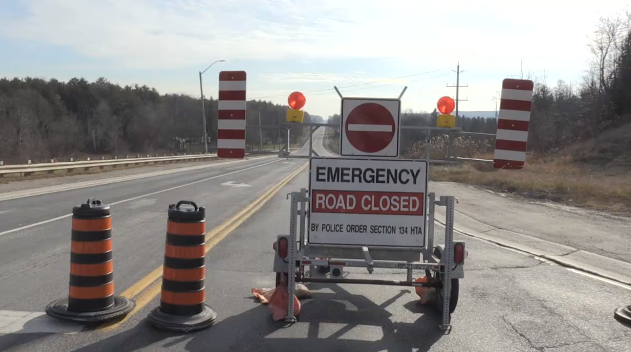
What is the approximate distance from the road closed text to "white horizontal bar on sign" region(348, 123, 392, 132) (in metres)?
0.65

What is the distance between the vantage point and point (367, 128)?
19.3 feet

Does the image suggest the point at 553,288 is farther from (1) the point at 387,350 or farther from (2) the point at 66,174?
(2) the point at 66,174

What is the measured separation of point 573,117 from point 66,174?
Answer: 49954 mm

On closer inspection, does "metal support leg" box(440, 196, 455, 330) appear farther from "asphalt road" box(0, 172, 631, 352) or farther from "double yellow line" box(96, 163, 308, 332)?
"double yellow line" box(96, 163, 308, 332)

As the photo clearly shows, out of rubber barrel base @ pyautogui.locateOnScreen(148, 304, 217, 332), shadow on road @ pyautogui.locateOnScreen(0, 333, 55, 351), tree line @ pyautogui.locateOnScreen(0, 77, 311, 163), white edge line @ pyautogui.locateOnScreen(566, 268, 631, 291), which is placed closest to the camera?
shadow on road @ pyautogui.locateOnScreen(0, 333, 55, 351)

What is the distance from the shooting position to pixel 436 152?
8.66 m

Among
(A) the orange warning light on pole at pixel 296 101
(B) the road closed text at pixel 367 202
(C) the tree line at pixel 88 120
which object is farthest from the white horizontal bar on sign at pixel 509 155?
(C) the tree line at pixel 88 120

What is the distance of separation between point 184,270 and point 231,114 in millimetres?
1915

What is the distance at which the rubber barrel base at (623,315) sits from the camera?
→ 5773 mm

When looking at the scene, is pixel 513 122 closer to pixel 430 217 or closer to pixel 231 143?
pixel 430 217

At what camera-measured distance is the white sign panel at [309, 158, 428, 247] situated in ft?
19.1

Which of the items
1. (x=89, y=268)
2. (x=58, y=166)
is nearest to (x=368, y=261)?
(x=89, y=268)

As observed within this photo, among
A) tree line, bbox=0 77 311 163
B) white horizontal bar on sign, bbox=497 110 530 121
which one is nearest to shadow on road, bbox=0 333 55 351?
white horizontal bar on sign, bbox=497 110 530 121

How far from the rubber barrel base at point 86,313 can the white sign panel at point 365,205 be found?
2.00 meters
